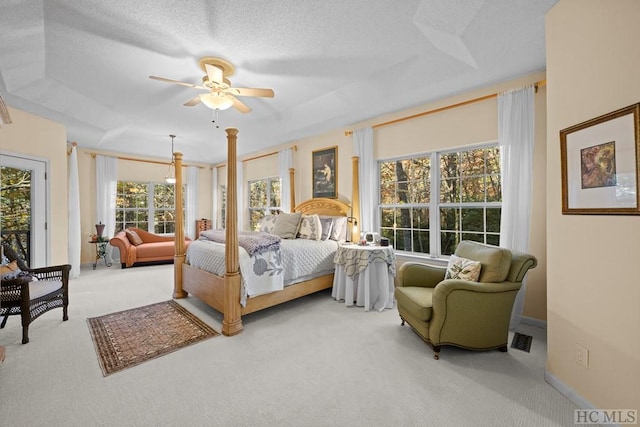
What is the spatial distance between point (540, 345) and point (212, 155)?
719 cm

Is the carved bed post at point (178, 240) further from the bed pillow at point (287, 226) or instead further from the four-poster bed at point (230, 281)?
the bed pillow at point (287, 226)

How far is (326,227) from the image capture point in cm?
412

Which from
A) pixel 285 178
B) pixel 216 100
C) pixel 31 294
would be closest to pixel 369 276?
pixel 216 100

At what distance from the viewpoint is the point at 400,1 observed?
194 centimetres

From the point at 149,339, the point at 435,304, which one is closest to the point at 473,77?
the point at 435,304

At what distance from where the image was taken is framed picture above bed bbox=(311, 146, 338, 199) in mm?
4629

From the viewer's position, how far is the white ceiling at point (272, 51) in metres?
2.01

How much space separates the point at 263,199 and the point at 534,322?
533 cm

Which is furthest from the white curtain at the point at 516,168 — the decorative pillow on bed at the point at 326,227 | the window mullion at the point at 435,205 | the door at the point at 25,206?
the door at the point at 25,206

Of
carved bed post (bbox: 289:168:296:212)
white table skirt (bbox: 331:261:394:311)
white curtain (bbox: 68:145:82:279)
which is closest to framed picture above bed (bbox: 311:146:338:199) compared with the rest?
carved bed post (bbox: 289:168:296:212)

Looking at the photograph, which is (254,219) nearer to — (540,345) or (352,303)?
(352,303)

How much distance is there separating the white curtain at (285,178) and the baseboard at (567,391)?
4.29m

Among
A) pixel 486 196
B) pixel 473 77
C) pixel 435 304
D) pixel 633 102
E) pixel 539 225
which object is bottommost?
pixel 435 304

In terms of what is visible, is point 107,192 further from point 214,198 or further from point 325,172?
point 325,172
